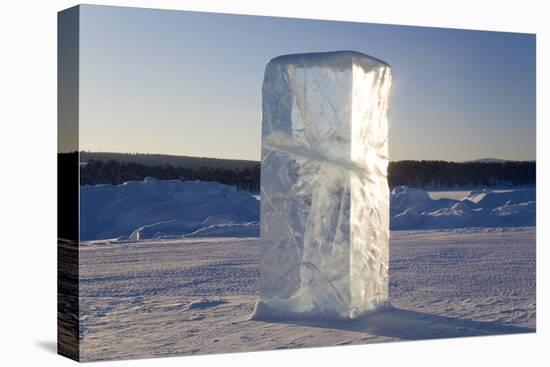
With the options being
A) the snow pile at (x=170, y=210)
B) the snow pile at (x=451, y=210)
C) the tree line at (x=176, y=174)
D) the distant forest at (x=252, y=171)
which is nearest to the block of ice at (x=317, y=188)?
the distant forest at (x=252, y=171)

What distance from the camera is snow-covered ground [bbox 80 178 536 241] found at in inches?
565

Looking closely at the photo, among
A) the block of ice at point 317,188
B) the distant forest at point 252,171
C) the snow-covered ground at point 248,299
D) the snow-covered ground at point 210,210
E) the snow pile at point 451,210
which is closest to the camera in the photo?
the snow-covered ground at point 248,299

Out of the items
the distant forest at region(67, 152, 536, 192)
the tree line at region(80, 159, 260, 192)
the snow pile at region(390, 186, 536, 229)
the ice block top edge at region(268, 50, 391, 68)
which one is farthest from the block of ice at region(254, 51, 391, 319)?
the snow pile at region(390, 186, 536, 229)

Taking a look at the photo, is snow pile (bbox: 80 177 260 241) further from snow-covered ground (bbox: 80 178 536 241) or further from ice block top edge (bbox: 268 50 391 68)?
ice block top edge (bbox: 268 50 391 68)

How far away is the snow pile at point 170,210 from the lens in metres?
14.4

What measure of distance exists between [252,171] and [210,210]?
2.50 ft

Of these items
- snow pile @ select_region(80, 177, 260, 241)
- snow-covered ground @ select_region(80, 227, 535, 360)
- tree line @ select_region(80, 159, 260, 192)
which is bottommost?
snow-covered ground @ select_region(80, 227, 535, 360)

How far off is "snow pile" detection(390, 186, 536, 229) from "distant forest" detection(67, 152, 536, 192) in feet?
0.85

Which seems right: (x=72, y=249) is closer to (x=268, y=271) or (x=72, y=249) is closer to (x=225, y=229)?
(x=268, y=271)

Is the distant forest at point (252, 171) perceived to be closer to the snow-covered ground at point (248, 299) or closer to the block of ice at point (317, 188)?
the snow-covered ground at point (248, 299)

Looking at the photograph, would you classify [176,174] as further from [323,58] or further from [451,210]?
[323,58]

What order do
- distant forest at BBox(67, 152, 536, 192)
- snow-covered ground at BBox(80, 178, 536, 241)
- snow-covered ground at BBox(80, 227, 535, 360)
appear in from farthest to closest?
snow-covered ground at BBox(80, 178, 536, 241) < distant forest at BBox(67, 152, 536, 192) < snow-covered ground at BBox(80, 227, 535, 360)

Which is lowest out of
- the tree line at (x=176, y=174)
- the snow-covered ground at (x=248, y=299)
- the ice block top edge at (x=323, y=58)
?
the snow-covered ground at (x=248, y=299)

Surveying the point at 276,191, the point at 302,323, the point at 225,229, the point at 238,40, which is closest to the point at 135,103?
the point at 238,40
